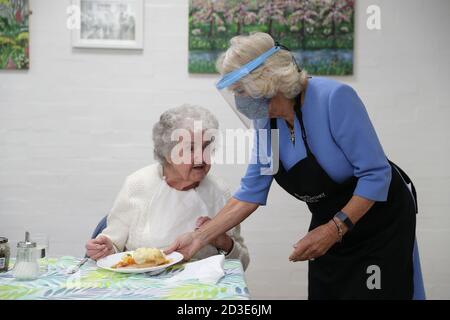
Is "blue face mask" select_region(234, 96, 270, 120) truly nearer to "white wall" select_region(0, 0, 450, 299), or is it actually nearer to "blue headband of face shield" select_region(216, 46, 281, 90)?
"blue headband of face shield" select_region(216, 46, 281, 90)

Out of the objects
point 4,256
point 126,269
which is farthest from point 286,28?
point 4,256

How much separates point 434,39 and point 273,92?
5.68 feet

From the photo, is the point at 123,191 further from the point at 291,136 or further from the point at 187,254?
the point at 291,136

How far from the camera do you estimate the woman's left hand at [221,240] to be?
1889 mm

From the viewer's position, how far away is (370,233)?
170 cm

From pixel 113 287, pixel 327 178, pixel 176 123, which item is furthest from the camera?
pixel 176 123

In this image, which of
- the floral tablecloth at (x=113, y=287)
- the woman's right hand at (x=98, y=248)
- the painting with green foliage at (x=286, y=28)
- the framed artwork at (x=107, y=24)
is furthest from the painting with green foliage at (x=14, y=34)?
the floral tablecloth at (x=113, y=287)

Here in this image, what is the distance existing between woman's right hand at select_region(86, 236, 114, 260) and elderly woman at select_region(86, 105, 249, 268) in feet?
0.37

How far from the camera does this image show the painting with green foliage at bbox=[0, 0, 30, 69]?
2.77 metres

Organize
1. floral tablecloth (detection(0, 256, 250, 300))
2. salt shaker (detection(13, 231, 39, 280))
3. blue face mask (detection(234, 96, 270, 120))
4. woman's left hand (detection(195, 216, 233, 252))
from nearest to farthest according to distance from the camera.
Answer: floral tablecloth (detection(0, 256, 250, 300))
salt shaker (detection(13, 231, 39, 280))
blue face mask (detection(234, 96, 270, 120))
woman's left hand (detection(195, 216, 233, 252))

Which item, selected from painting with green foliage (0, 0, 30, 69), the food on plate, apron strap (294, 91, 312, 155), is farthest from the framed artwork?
the food on plate

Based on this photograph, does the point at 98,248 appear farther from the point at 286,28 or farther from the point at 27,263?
the point at 286,28

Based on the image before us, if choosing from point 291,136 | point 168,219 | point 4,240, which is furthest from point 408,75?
point 4,240

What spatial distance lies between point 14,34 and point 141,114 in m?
0.80
